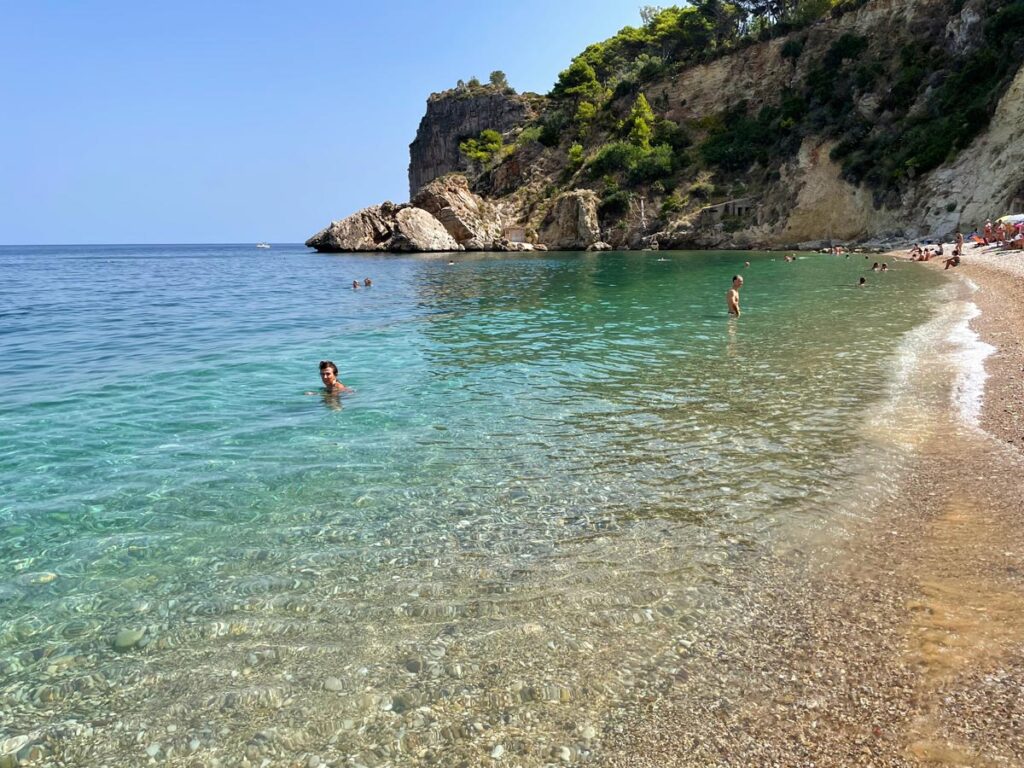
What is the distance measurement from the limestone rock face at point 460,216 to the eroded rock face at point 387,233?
3.66 feet

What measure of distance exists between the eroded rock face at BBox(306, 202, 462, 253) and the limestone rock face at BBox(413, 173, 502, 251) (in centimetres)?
112

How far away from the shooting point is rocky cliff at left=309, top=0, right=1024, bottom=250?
44.8 metres

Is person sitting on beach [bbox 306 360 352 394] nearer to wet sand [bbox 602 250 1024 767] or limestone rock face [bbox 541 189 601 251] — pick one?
wet sand [bbox 602 250 1024 767]

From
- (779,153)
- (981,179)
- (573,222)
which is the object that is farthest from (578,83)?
(981,179)

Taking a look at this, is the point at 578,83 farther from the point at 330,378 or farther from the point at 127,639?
the point at 127,639

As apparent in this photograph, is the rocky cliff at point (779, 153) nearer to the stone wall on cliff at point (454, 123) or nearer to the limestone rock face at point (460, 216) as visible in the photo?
the limestone rock face at point (460, 216)

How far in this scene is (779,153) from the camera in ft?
194

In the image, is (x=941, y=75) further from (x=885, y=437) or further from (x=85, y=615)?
(x=85, y=615)

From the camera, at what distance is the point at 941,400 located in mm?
9594

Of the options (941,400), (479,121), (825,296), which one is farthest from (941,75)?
(479,121)

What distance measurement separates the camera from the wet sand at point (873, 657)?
3.34 meters

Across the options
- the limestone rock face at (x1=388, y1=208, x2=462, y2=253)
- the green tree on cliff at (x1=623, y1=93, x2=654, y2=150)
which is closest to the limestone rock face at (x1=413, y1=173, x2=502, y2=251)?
the limestone rock face at (x1=388, y1=208, x2=462, y2=253)

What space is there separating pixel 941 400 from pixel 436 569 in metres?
8.51

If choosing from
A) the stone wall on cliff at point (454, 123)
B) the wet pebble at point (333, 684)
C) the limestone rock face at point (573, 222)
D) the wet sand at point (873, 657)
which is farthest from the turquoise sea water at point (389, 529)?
the stone wall on cliff at point (454, 123)
